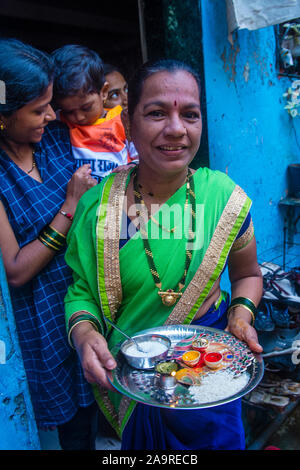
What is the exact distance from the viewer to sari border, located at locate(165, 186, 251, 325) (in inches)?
65.0

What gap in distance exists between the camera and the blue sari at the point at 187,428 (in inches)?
58.1

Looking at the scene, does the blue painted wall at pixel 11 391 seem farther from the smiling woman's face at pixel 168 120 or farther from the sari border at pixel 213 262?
the smiling woman's face at pixel 168 120

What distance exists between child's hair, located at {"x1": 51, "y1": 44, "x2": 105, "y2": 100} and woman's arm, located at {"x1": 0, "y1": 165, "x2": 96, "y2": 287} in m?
0.51

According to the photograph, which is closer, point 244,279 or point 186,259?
point 186,259

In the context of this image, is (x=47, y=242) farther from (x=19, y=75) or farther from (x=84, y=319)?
(x=19, y=75)

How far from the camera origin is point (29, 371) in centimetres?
196

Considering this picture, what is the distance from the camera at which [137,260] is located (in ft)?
5.32

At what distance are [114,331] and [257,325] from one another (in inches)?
65.5

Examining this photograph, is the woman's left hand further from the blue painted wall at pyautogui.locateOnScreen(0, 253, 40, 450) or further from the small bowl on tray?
the blue painted wall at pyautogui.locateOnScreen(0, 253, 40, 450)

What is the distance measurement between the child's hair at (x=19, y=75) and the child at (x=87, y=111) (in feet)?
0.99

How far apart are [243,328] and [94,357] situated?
2.14 ft

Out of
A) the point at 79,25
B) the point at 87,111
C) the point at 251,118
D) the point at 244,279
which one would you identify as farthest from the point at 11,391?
the point at 79,25

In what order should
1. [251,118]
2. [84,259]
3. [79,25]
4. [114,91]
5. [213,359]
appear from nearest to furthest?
[213,359] < [84,259] < [114,91] < [251,118] < [79,25]
